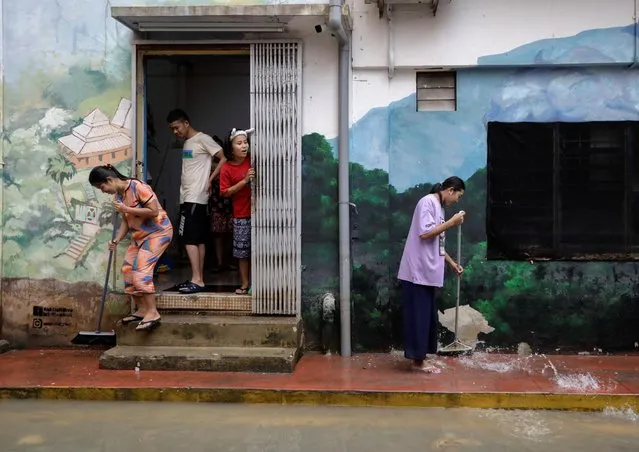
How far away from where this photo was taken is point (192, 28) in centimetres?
680

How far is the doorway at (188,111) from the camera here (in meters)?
9.16

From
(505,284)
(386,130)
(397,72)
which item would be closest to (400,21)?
(397,72)

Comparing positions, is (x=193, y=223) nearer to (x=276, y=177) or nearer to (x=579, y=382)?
(x=276, y=177)

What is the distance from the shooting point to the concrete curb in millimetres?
5672

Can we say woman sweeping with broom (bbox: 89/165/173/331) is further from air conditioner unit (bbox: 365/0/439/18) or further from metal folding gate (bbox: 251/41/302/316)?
air conditioner unit (bbox: 365/0/439/18)

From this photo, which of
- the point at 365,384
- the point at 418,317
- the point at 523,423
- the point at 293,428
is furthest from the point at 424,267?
the point at 293,428

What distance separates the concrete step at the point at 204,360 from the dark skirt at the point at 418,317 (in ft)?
3.62

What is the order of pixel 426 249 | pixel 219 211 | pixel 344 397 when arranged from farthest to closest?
pixel 219 211
pixel 426 249
pixel 344 397

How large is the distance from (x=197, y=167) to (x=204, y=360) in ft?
6.98

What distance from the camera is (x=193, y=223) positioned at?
7277mm

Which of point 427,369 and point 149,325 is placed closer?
point 427,369

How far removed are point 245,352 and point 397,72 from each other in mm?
3168

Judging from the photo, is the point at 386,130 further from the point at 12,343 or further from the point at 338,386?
the point at 12,343

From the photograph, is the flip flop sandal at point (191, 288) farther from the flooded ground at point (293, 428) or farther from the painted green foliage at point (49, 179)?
the flooded ground at point (293, 428)
